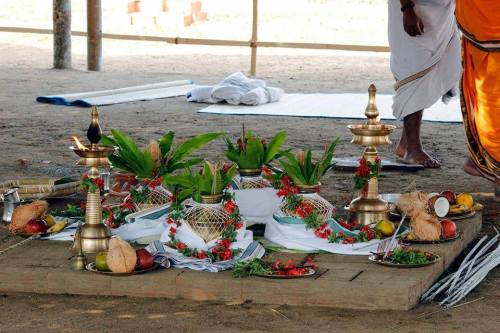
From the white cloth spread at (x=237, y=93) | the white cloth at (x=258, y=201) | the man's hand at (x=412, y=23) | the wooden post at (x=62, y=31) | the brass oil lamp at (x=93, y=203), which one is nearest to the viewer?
→ the brass oil lamp at (x=93, y=203)

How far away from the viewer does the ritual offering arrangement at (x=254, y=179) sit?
5.41 meters

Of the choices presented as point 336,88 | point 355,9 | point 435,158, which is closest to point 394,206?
point 435,158

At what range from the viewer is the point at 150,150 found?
534 cm

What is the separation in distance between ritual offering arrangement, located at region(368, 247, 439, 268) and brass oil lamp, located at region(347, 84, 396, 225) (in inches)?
19.6

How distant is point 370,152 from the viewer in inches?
209

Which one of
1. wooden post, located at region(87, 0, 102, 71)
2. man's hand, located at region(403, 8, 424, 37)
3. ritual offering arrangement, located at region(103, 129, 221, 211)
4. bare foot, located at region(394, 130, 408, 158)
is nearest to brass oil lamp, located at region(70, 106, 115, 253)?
ritual offering arrangement, located at region(103, 129, 221, 211)

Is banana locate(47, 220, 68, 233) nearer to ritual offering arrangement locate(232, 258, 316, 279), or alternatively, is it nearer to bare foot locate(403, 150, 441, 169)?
ritual offering arrangement locate(232, 258, 316, 279)

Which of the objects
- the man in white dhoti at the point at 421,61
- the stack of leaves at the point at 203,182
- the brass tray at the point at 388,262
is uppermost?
the man in white dhoti at the point at 421,61

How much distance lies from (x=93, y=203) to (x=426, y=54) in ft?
11.0

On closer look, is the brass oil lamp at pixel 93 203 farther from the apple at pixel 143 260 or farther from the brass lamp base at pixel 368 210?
the brass lamp base at pixel 368 210

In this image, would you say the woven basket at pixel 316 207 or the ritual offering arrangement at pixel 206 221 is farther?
the woven basket at pixel 316 207

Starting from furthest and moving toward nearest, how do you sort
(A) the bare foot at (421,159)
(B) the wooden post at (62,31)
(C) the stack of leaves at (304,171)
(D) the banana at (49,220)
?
(B) the wooden post at (62,31), (A) the bare foot at (421,159), (D) the banana at (49,220), (C) the stack of leaves at (304,171)

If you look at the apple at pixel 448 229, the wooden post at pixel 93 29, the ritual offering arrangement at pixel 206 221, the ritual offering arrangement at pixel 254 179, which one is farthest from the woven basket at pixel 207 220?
the wooden post at pixel 93 29

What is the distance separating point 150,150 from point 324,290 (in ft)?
4.40
